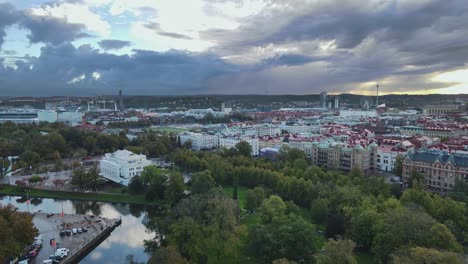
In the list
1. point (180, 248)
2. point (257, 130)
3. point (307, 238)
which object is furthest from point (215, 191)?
point (257, 130)

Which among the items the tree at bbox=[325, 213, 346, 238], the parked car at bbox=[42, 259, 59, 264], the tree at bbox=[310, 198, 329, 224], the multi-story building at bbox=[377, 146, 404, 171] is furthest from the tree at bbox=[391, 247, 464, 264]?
the multi-story building at bbox=[377, 146, 404, 171]

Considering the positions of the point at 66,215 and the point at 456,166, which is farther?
the point at 456,166

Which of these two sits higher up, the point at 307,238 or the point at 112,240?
the point at 307,238

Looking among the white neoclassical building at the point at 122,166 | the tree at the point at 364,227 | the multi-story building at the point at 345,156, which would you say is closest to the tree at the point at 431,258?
the tree at the point at 364,227

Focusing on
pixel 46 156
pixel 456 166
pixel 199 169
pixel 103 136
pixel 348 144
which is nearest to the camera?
pixel 456 166

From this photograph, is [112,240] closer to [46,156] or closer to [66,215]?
[66,215]

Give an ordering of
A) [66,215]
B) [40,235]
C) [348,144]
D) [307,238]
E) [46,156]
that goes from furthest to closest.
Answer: [46,156] < [348,144] < [66,215] < [40,235] < [307,238]
